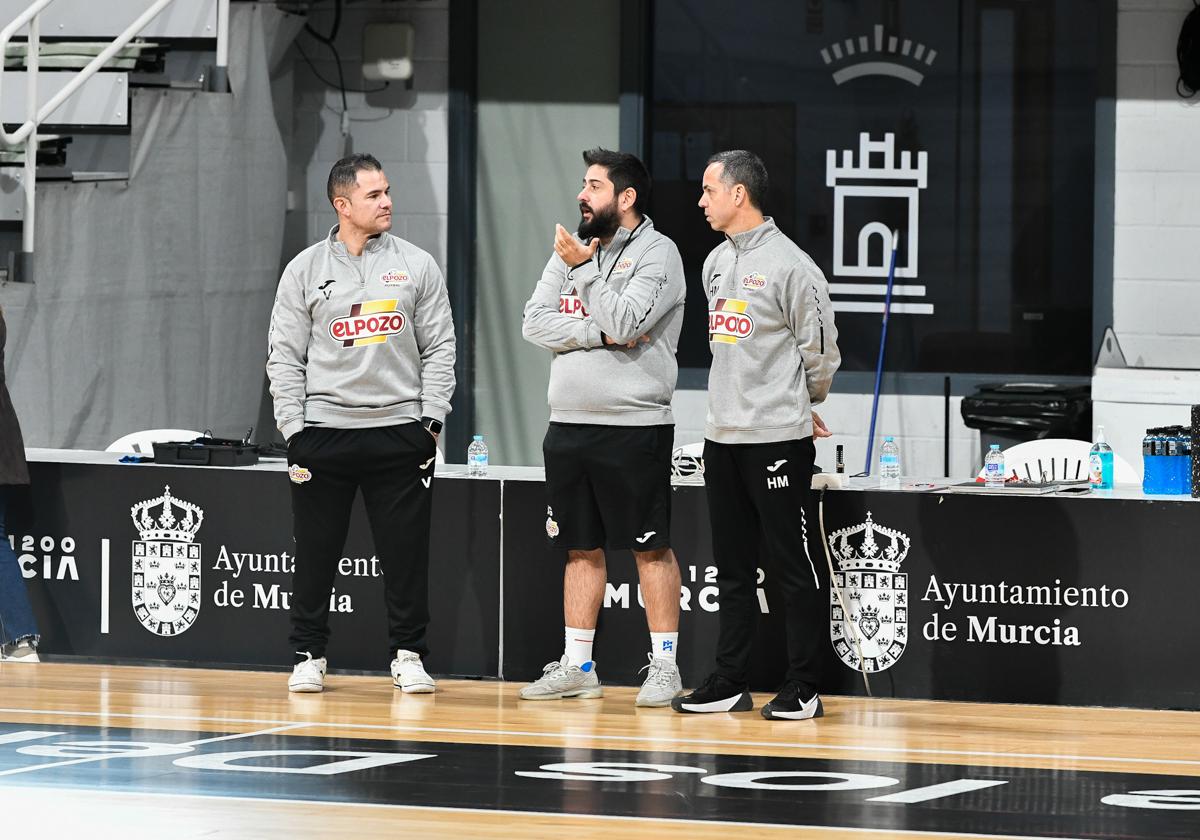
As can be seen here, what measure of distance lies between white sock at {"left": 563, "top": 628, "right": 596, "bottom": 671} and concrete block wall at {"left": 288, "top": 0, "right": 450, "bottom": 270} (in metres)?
4.13

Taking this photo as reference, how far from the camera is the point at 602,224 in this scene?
650cm

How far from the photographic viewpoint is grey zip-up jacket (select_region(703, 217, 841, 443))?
6215 mm

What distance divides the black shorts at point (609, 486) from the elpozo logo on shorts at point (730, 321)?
1.27ft

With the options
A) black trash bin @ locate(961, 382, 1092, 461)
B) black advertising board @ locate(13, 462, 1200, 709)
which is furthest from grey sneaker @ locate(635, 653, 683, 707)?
black trash bin @ locate(961, 382, 1092, 461)

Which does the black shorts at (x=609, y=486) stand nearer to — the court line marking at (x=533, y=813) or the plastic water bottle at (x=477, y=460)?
the plastic water bottle at (x=477, y=460)

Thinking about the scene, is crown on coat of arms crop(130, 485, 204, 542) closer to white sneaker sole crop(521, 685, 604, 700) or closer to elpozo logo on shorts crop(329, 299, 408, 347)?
elpozo logo on shorts crop(329, 299, 408, 347)

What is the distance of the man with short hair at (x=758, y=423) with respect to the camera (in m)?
6.23

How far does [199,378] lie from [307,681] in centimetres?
277

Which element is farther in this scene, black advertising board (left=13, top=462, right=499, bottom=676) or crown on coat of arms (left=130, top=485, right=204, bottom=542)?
crown on coat of arms (left=130, top=485, right=204, bottom=542)


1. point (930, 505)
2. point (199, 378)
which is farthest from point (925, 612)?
point (199, 378)

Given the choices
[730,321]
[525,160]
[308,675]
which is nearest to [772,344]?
[730,321]

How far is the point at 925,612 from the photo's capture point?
6.62m

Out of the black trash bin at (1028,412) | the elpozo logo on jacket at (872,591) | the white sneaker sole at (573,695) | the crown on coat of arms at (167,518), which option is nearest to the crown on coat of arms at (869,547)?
the elpozo logo on jacket at (872,591)

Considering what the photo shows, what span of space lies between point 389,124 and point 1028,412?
143 inches
